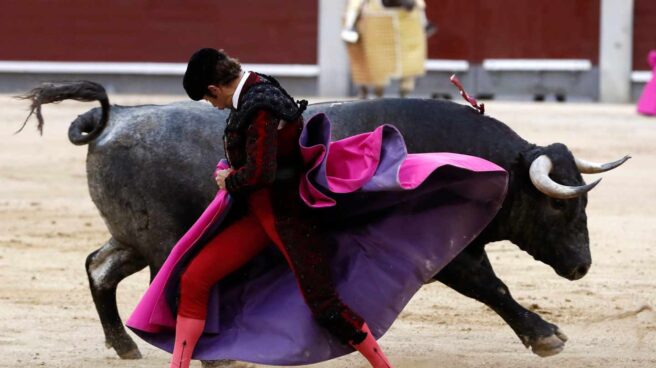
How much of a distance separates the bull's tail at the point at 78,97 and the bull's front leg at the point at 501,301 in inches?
37.5

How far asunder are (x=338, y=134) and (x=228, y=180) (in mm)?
823

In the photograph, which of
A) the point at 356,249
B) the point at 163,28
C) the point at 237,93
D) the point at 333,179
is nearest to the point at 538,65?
the point at 163,28

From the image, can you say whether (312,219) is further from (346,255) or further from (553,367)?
(553,367)

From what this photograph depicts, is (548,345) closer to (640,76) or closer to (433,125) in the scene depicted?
(433,125)

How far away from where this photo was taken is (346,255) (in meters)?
3.48

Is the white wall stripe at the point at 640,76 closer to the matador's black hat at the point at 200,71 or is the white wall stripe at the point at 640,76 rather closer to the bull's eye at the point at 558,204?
the bull's eye at the point at 558,204

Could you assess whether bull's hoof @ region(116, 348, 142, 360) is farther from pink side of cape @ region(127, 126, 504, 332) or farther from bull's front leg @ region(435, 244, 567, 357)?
bull's front leg @ region(435, 244, 567, 357)

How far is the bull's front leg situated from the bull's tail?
0.95m

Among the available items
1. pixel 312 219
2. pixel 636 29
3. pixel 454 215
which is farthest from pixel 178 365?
pixel 636 29

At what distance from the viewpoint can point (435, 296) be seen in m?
5.17

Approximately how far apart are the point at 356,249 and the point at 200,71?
573 mm

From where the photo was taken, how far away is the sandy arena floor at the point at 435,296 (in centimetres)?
421

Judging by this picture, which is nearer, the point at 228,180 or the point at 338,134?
the point at 228,180

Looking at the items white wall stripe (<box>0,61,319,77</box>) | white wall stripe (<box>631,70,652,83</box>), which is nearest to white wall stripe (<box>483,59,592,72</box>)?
white wall stripe (<box>631,70,652,83</box>)
